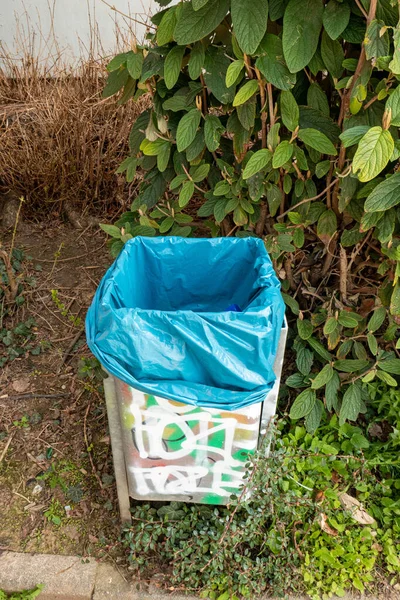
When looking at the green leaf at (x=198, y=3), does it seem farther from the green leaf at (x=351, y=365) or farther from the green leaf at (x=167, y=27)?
the green leaf at (x=351, y=365)

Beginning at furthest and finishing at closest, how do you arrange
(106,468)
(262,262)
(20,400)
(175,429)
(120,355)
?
1. (20,400)
2. (106,468)
3. (262,262)
4. (175,429)
5. (120,355)

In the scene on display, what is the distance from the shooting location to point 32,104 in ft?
11.0

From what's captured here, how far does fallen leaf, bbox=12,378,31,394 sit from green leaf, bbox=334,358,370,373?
145 cm

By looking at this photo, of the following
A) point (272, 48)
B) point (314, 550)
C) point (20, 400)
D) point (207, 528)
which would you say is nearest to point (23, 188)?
point (20, 400)

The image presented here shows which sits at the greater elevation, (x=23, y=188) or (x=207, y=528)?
(x=23, y=188)

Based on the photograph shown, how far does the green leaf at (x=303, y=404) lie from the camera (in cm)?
228

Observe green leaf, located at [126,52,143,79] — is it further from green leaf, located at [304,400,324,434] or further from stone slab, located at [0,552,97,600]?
stone slab, located at [0,552,97,600]

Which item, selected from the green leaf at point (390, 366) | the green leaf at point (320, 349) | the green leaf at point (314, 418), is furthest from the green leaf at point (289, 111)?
the green leaf at point (314, 418)

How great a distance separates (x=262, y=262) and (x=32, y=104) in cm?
217

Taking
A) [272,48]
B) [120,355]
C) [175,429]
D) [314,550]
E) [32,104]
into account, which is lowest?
[314,550]

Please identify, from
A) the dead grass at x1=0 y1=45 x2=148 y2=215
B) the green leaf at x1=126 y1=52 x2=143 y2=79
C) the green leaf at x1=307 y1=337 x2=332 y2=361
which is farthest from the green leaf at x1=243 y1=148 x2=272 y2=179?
the dead grass at x1=0 y1=45 x2=148 y2=215

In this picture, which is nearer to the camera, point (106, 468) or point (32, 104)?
point (106, 468)

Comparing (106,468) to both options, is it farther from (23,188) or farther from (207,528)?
(23,188)

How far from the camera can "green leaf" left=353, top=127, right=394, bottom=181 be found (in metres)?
1.67
